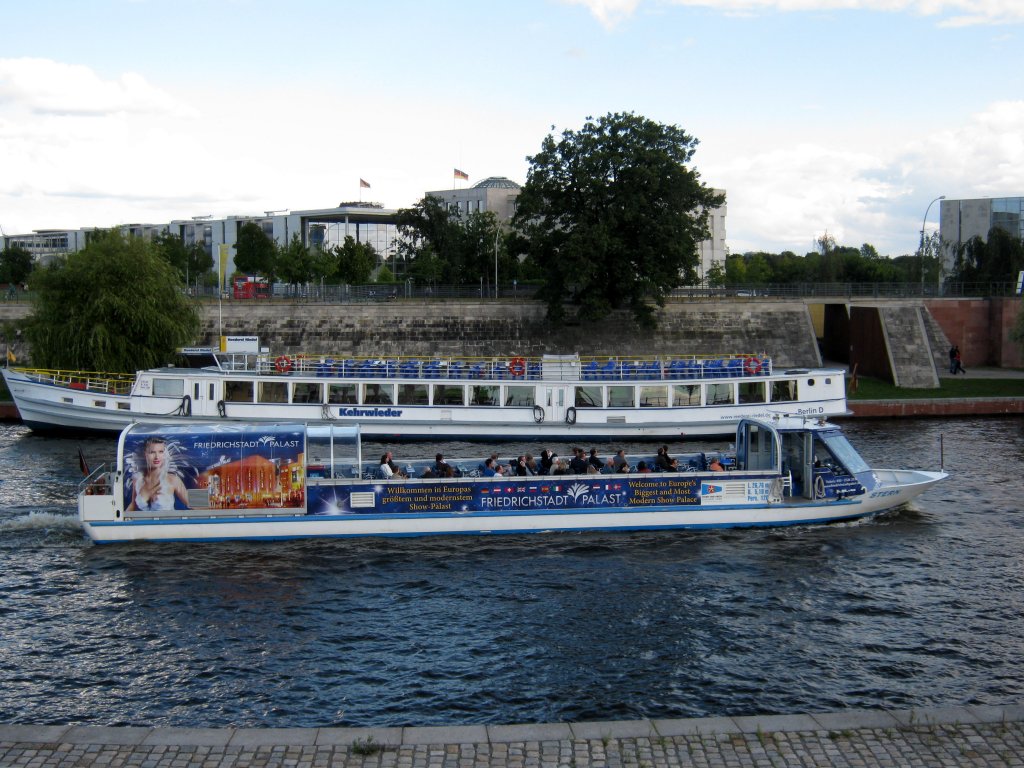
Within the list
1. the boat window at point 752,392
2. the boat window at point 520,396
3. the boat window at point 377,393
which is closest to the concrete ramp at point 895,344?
the boat window at point 752,392

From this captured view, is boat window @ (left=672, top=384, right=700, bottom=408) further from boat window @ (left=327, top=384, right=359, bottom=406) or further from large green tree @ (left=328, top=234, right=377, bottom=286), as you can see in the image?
large green tree @ (left=328, top=234, right=377, bottom=286)

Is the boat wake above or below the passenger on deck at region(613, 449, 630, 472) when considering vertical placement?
below

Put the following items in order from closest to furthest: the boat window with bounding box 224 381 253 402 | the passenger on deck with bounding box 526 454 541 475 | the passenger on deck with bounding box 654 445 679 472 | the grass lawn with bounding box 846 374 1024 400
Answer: the passenger on deck with bounding box 526 454 541 475, the passenger on deck with bounding box 654 445 679 472, the boat window with bounding box 224 381 253 402, the grass lawn with bounding box 846 374 1024 400

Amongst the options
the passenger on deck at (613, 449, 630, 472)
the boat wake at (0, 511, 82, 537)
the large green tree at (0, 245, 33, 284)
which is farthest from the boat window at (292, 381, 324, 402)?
the large green tree at (0, 245, 33, 284)

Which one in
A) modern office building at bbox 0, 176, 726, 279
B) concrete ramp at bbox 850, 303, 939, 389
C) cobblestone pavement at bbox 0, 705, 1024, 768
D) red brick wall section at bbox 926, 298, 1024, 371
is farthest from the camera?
modern office building at bbox 0, 176, 726, 279

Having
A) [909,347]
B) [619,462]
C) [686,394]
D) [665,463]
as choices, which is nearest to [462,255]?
[909,347]

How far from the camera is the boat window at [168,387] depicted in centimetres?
4000

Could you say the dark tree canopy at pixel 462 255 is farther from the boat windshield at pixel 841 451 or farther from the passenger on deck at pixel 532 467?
the boat windshield at pixel 841 451

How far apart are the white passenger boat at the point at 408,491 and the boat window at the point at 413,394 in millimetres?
13438

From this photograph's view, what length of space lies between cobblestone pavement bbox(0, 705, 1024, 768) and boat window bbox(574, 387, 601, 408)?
2766 cm

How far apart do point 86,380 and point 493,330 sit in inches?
1041

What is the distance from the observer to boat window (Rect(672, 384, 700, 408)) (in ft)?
134

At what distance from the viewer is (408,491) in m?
25.2

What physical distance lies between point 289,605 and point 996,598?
15.6 metres
